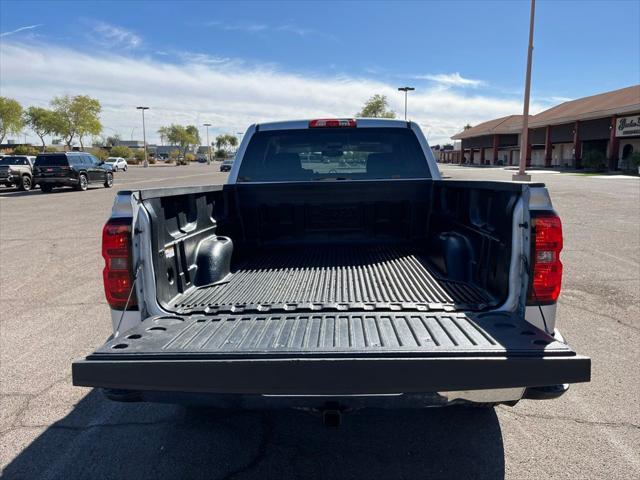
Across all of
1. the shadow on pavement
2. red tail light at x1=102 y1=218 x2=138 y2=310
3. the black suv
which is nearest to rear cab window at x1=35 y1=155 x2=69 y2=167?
the black suv

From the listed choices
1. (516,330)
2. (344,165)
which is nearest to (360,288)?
(516,330)

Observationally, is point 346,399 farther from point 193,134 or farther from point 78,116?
point 193,134

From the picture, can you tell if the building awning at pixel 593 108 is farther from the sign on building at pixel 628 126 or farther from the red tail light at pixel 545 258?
the red tail light at pixel 545 258

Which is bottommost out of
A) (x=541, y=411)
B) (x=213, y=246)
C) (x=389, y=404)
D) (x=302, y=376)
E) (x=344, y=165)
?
(x=541, y=411)

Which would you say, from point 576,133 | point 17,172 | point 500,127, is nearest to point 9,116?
point 17,172

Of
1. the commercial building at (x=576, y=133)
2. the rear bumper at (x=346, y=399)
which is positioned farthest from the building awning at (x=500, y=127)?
the rear bumper at (x=346, y=399)

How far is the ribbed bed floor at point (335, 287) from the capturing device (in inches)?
113

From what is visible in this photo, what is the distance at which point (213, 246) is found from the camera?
360cm

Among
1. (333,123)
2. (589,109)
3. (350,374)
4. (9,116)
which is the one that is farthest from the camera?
(9,116)

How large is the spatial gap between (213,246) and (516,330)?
2.21 m

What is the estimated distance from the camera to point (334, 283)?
340 centimetres

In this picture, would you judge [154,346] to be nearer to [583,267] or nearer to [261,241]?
[261,241]

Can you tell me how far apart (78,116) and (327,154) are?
8692 cm

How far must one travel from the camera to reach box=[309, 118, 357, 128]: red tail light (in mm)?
4488
